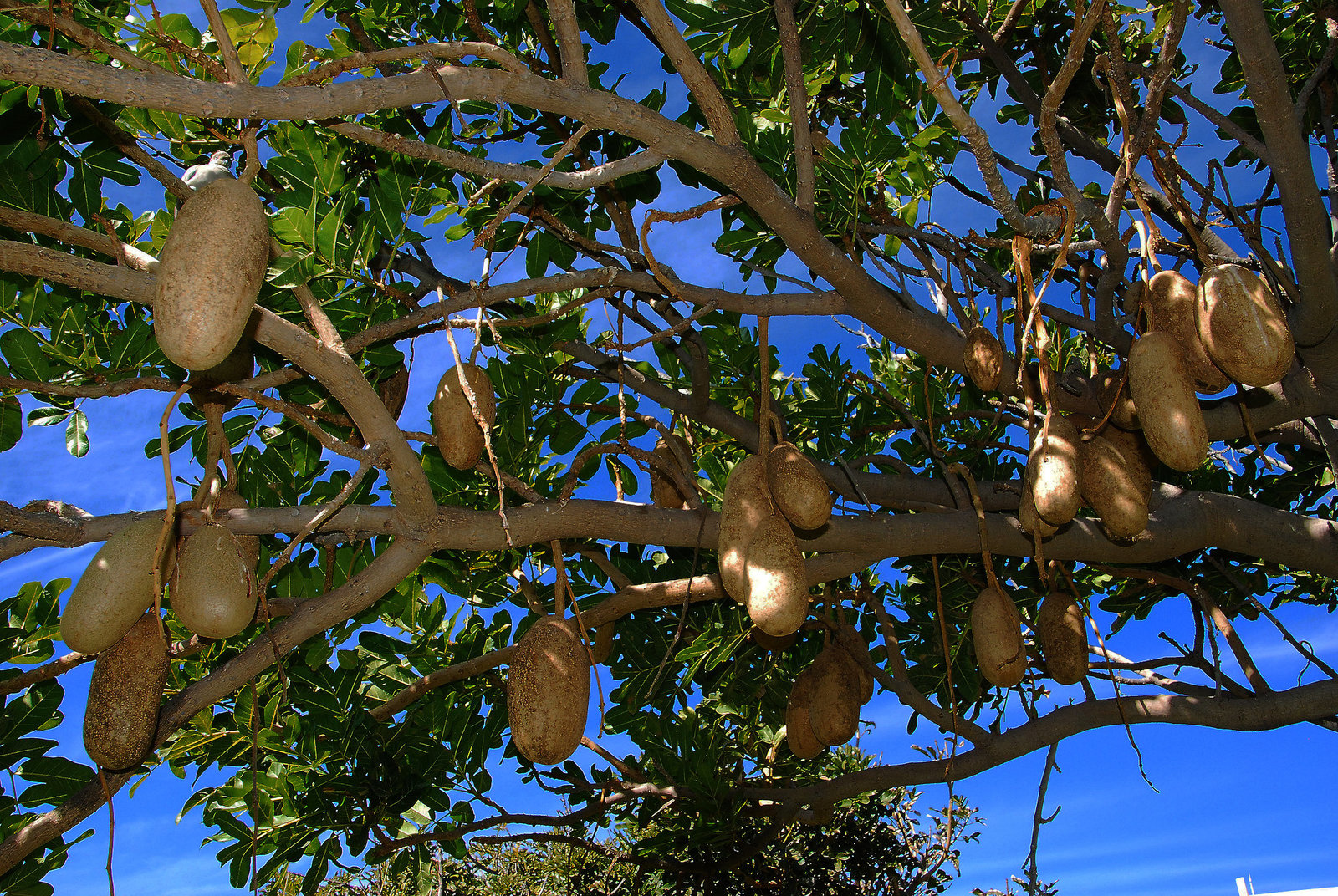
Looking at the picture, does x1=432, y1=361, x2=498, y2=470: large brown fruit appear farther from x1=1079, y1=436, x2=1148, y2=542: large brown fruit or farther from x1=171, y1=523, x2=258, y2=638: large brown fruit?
x1=1079, y1=436, x2=1148, y2=542: large brown fruit

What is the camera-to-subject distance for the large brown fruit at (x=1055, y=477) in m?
1.84

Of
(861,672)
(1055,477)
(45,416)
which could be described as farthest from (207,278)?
(861,672)

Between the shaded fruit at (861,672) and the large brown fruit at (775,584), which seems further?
→ the shaded fruit at (861,672)

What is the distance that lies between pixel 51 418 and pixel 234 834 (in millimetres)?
1257

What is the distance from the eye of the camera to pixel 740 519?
74.3 inches

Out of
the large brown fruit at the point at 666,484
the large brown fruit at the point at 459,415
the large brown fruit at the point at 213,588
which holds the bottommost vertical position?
the large brown fruit at the point at 213,588

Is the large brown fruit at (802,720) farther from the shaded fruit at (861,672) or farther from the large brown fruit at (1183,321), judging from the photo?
the large brown fruit at (1183,321)

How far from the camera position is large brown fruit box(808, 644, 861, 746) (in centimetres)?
Result: 253

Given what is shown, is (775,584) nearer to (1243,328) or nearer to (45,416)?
(1243,328)

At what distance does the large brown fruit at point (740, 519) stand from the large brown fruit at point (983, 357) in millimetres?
672

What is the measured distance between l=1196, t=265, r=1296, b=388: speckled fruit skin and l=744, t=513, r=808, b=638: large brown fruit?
950 mm

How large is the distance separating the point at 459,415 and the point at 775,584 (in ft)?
2.57

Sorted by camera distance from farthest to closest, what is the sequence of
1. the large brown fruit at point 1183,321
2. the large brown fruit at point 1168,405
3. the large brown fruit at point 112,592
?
the large brown fruit at point 1183,321 < the large brown fruit at point 1168,405 < the large brown fruit at point 112,592

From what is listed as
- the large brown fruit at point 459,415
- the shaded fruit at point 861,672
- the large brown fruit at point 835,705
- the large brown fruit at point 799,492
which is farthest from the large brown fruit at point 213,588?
the shaded fruit at point 861,672
